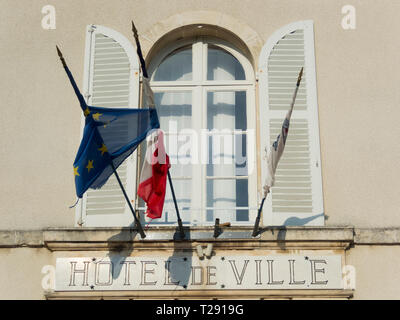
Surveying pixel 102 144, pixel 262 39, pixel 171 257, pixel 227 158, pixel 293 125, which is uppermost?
pixel 262 39

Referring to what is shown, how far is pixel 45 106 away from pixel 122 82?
74cm

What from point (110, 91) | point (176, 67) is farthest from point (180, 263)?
point (176, 67)

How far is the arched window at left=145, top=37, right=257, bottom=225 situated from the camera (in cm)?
757

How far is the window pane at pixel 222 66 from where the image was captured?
813 cm

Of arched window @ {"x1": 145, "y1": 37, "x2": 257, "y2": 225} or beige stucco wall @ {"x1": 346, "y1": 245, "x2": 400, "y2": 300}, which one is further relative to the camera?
arched window @ {"x1": 145, "y1": 37, "x2": 257, "y2": 225}

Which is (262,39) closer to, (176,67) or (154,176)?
(176,67)

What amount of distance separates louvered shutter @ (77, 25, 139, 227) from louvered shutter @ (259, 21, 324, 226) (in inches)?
46.7

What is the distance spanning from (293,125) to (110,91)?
67.2 inches

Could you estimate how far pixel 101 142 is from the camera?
680cm

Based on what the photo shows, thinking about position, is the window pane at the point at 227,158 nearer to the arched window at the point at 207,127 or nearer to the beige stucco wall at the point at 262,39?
the arched window at the point at 207,127

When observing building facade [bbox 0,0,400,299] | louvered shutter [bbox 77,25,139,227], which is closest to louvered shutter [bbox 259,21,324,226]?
building facade [bbox 0,0,400,299]

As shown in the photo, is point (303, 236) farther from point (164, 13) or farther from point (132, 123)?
point (164, 13)

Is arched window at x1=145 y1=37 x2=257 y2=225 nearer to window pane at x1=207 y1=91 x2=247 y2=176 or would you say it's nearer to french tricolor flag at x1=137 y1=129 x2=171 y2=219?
window pane at x1=207 y1=91 x2=247 y2=176
